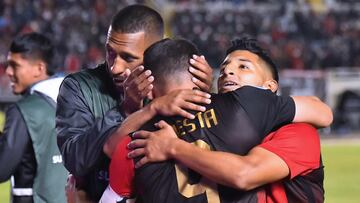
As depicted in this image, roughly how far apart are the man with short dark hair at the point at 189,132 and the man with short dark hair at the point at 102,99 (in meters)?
0.15

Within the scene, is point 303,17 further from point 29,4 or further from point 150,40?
point 150,40

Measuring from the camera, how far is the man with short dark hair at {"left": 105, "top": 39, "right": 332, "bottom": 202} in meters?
3.10

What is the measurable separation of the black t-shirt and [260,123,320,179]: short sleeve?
0.07m

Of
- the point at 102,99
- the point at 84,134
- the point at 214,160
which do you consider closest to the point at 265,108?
the point at 214,160

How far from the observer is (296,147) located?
3158 mm

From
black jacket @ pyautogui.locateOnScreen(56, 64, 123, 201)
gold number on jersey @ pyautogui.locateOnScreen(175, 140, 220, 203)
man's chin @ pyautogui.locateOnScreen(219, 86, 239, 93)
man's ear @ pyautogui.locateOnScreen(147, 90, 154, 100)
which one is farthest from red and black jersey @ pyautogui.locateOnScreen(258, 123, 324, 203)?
black jacket @ pyautogui.locateOnScreen(56, 64, 123, 201)

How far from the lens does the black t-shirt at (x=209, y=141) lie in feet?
10.2

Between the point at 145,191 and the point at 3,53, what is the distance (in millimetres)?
21372

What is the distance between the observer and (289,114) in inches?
128

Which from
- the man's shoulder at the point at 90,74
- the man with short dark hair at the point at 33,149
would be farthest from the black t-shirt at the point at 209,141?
the man with short dark hair at the point at 33,149

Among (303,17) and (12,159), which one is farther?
(303,17)

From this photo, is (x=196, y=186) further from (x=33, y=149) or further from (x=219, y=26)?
(x=219, y=26)

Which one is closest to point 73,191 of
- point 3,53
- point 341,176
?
point 341,176

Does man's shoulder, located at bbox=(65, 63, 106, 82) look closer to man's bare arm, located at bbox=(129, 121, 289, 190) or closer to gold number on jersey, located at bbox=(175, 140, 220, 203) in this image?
man's bare arm, located at bbox=(129, 121, 289, 190)
